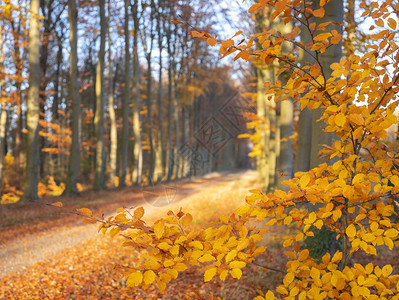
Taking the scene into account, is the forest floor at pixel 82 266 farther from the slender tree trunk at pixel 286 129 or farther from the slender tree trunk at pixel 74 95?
the slender tree trunk at pixel 74 95

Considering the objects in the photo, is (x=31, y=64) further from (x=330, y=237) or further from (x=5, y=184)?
(x=330, y=237)

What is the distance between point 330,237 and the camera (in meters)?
4.53

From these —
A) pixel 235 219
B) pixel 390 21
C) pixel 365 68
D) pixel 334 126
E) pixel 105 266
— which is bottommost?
pixel 105 266

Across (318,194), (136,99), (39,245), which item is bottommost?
(39,245)

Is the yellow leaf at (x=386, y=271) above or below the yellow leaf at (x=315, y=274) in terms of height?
above

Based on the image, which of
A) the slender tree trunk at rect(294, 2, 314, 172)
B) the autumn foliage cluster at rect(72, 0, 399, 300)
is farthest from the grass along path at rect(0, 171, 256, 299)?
the slender tree trunk at rect(294, 2, 314, 172)

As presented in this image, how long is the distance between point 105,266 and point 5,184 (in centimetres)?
1355

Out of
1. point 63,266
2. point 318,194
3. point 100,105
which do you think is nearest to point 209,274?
point 318,194

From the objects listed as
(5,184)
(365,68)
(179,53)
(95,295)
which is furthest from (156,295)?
(179,53)

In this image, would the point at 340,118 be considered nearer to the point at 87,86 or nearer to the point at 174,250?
the point at 174,250

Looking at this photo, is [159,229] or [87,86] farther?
[87,86]

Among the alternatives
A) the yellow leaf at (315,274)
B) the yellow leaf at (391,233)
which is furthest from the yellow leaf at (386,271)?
the yellow leaf at (315,274)

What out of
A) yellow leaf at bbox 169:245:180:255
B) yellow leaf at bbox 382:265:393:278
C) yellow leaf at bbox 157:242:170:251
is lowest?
yellow leaf at bbox 382:265:393:278

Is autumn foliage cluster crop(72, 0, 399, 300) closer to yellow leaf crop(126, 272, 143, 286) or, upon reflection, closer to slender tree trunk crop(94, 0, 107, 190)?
yellow leaf crop(126, 272, 143, 286)
